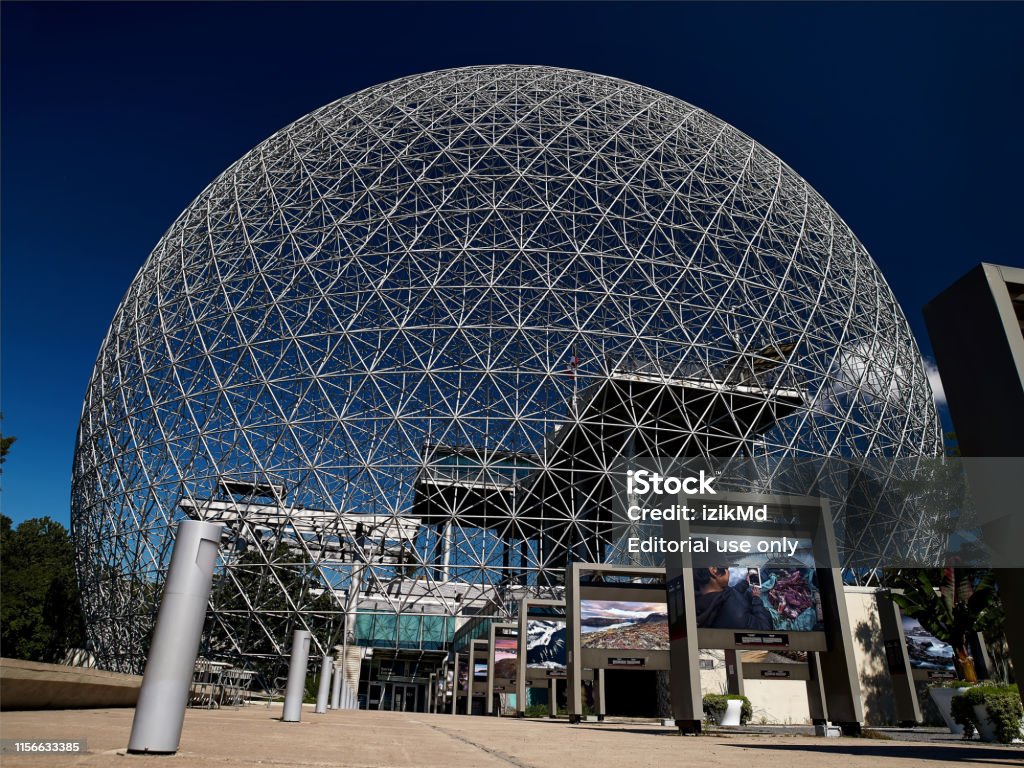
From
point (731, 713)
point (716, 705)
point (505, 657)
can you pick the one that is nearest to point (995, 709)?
point (731, 713)

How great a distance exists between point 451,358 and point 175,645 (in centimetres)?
2004

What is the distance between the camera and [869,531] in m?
26.3

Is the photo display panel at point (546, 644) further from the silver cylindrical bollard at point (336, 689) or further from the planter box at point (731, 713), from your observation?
the silver cylindrical bollard at point (336, 689)

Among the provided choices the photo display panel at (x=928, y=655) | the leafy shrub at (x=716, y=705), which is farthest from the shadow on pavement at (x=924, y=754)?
the photo display panel at (x=928, y=655)

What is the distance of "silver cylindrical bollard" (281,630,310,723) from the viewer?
9656 mm

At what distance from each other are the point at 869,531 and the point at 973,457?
22877 mm

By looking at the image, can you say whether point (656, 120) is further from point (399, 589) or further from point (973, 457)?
point (973, 457)

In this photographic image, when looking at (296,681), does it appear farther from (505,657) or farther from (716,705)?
(505,657)

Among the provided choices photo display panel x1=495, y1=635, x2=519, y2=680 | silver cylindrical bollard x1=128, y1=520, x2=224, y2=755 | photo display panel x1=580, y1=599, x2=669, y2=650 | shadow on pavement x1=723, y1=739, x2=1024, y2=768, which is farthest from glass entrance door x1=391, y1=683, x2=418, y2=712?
silver cylindrical bollard x1=128, y1=520, x2=224, y2=755

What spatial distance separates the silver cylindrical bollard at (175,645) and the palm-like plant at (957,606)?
20440 mm

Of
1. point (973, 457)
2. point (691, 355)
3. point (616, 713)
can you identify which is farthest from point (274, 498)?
point (973, 457)

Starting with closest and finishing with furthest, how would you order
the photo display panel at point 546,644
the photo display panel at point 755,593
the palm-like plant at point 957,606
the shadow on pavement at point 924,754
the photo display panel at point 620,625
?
the shadow on pavement at point 924,754
the photo display panel at point 755,593
the photo display panel at point 620,625
the palm-like plant at point 957,606
the photo display panel at point 546,644

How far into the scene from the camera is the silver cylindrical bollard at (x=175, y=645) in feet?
11.1

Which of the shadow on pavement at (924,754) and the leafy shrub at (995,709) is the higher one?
the leafy shrub at (995,709)
